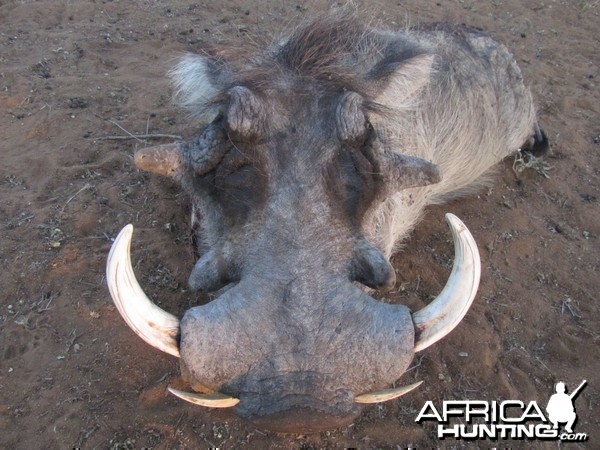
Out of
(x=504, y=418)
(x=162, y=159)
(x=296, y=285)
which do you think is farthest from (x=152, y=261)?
(x=504, y=418)

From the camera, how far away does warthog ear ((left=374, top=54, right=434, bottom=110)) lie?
2.55m

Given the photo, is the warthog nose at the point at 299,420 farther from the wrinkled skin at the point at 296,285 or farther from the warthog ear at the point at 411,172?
the warthog ear at the point at 411,172

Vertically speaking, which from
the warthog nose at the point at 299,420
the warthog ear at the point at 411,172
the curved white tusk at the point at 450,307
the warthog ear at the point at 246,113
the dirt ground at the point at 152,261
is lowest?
the dirt ground at the point at 152,261

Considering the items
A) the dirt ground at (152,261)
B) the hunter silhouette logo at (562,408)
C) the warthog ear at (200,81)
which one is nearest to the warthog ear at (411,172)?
the warthog ear at (200,81)

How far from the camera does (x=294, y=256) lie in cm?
185

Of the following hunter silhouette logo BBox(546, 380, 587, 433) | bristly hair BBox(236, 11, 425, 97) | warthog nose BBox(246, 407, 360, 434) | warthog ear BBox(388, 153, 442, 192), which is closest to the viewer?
warthog nose BBox(246, 407, 360, 434)

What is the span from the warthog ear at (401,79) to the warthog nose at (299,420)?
60.0 inches

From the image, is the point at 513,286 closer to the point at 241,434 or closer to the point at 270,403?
the point at 241,434

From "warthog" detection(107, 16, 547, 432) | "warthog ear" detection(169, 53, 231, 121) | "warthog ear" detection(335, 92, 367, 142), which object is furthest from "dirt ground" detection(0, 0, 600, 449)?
"warthog ear" detection(335, 92, 367, 142)

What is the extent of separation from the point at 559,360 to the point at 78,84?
14.4 ft

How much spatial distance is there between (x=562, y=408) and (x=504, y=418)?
0.31 metres

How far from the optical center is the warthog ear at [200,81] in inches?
101

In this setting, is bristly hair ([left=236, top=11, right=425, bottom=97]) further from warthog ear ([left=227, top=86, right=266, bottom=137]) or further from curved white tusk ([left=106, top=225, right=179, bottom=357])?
curved white tusk ([left=106, top=225, right=179, bottom=357])

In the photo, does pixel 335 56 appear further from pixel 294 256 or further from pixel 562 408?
pixel 562 408
